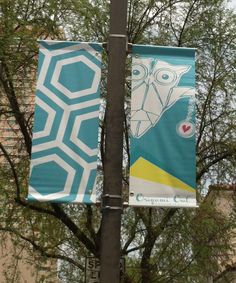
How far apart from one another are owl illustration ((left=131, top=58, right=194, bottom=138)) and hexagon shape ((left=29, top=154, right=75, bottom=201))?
2.80ft

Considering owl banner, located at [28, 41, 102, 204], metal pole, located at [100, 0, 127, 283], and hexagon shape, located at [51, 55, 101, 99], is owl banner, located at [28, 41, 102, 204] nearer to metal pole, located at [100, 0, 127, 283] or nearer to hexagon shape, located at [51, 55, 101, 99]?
hexagon shape, located at [51, 55, 101, 99]

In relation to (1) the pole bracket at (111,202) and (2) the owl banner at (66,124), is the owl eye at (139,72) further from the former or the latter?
(1) the pole bracket at (111,202)

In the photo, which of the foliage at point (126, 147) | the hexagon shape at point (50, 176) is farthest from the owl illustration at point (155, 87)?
the foliage at point (126, 147)

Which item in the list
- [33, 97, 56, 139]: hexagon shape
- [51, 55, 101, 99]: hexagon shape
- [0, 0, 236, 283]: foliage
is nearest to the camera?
[33, 97, 56, 139]: hexagon shape

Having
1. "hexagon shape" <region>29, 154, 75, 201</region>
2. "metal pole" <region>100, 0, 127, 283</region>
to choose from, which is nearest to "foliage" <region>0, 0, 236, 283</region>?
"metal pole" <region>100, 0, 127, 283</region>

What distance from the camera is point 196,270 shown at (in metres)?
11.2

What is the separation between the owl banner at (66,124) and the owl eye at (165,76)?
58 cm

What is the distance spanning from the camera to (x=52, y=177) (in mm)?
5258

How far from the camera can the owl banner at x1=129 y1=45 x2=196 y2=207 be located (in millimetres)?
5305

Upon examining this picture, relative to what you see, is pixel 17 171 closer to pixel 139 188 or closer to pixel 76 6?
pixel 76 6

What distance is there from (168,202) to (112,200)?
1.65ft

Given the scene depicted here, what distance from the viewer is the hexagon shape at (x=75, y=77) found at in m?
5.59

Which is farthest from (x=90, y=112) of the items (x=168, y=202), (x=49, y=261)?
(x=49, y=261)

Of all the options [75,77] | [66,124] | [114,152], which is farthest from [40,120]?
[114,152]
